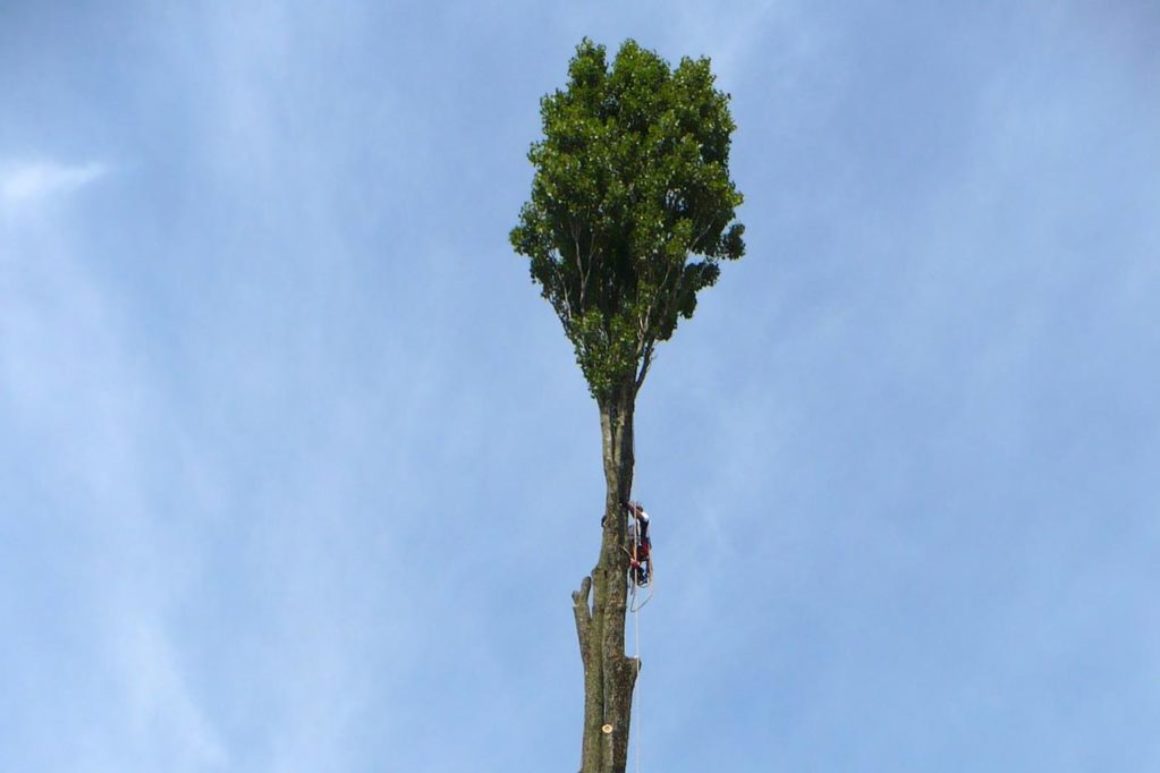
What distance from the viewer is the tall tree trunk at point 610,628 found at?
17.2 meters

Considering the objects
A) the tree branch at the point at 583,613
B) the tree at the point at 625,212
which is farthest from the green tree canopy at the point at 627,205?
the tree branch at the point at 583,613

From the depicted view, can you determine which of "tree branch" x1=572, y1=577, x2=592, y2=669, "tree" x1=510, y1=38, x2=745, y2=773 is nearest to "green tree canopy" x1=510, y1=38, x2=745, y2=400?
"tree" x1=510, y1=38, x2=745, y2=773

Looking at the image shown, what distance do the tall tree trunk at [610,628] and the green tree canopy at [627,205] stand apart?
126 centimetres

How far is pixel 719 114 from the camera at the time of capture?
22578 millimetres

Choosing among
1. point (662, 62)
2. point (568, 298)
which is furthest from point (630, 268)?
point (662, 62)

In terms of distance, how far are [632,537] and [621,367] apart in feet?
9.54

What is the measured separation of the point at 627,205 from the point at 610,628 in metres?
7.61

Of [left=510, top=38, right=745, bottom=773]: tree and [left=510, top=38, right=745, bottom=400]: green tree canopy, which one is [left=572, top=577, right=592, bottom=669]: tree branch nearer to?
[left=510, top=38, right=745, bottom=773]: tree

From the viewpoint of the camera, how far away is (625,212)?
21.0 m

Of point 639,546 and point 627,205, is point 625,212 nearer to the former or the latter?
point 627,205

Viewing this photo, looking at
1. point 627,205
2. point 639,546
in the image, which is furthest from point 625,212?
point 639,546

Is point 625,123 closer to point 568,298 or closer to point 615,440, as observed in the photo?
point 568,298

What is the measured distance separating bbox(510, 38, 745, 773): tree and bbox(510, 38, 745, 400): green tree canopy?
0.08 ft

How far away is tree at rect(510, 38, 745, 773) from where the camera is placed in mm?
20438
